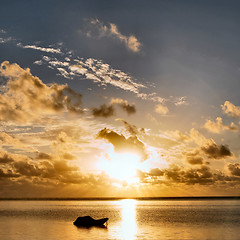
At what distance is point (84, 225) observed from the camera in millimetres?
84812

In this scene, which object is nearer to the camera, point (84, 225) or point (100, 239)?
point (100, 239)

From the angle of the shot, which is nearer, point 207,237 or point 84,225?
point 207,237

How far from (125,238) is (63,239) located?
1268cm

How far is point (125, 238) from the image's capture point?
6250 centimetres

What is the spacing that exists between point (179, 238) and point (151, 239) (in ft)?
20.5

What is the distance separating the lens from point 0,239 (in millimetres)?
60812

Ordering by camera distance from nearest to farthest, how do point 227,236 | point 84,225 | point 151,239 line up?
point 151,239 < point 227,236 < point 84,225

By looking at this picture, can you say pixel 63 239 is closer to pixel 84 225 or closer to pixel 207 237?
pixel 84 225

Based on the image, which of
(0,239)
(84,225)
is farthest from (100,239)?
(84,225)

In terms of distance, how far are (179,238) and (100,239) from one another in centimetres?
1619

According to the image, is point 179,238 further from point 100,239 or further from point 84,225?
point 84,225

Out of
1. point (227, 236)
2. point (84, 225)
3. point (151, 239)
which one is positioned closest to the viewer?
point (151, 239)

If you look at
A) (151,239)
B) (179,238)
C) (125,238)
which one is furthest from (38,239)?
(179,238)

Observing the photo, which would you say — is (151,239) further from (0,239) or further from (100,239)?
(0,239)
